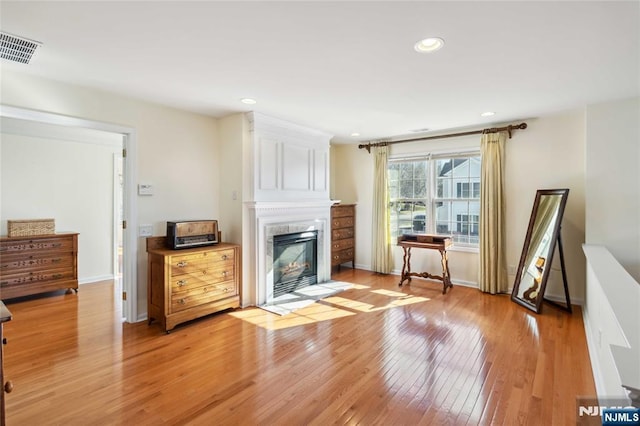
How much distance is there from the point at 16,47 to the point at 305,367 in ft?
10.3

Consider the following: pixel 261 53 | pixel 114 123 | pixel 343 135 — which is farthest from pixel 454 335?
pixel 114 123

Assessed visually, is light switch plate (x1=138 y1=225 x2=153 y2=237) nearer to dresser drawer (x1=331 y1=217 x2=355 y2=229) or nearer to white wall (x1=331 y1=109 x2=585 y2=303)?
dresser drawer (x1=331 y1=217 x2=355 y2=229)

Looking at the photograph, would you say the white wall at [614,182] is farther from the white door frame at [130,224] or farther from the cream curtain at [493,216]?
the white door frame at [130,224]

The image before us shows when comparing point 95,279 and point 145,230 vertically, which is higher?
point 145,230

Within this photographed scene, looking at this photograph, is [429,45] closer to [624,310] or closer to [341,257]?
[624,310]

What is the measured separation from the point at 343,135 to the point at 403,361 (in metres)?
3.70

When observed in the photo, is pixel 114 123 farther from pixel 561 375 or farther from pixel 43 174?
pixel 561 375

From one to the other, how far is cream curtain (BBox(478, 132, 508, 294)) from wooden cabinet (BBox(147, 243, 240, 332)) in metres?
3.51

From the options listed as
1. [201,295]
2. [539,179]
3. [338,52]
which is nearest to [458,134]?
[539,179]

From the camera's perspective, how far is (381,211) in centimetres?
549

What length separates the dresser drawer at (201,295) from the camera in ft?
10.5

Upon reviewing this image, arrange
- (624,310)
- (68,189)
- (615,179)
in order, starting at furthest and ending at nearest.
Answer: (68,189)
(615,179)
(624,310)

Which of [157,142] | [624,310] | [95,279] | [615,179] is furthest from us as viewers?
[95,279]

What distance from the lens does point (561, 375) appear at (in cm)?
234
